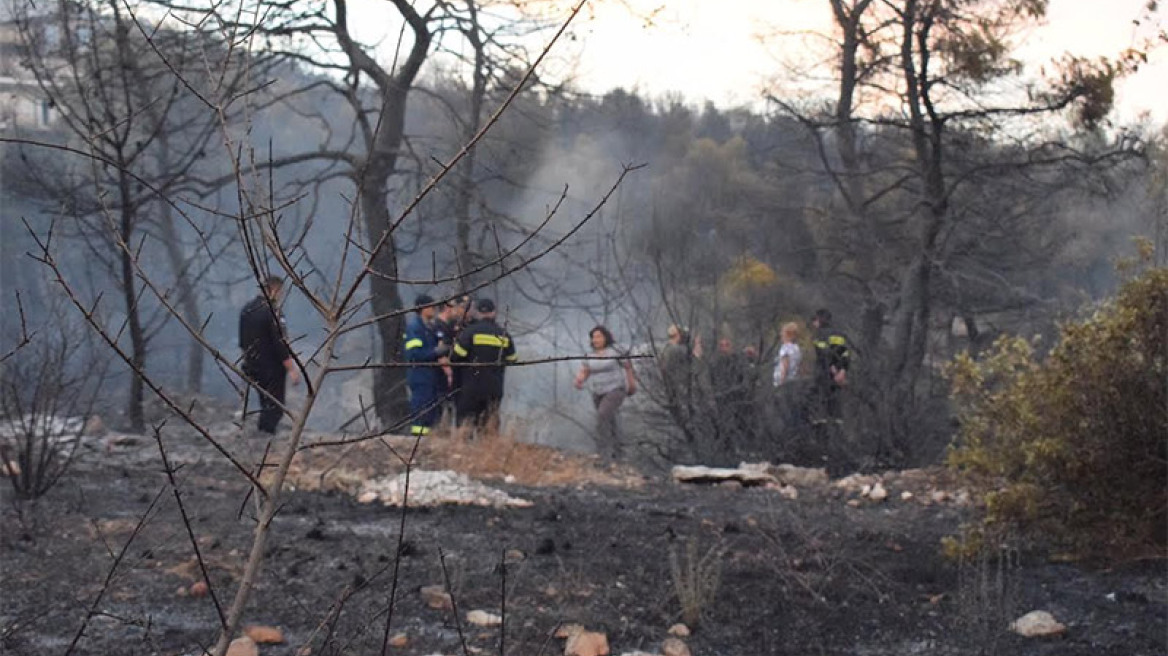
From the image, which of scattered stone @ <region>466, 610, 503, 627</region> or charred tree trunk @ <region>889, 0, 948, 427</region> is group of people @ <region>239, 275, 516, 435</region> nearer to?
charred tree trunk @ <region>889, 0, 948, 427</region>

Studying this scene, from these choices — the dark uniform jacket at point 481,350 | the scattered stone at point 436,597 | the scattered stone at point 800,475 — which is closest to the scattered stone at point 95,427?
the dark uniform jacket at point 481,350

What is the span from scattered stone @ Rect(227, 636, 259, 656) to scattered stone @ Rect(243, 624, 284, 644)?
0.12 meters

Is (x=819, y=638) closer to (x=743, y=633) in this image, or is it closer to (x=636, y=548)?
(x=743, y=633)

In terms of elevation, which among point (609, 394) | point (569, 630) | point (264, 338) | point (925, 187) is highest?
point (925, 187)

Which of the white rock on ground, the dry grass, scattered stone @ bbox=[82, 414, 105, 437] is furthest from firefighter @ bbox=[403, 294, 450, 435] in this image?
scattered stone @ bbox=[82, 414, 105, 437]

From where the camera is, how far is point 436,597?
202 inches

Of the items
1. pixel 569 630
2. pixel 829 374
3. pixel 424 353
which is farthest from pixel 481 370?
pixel 569 630

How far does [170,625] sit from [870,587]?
289cm

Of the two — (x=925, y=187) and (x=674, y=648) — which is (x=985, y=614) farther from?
(x=925, y=187)

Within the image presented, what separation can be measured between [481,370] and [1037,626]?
6.49m

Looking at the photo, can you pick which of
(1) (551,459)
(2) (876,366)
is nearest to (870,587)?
(1) (551,459)

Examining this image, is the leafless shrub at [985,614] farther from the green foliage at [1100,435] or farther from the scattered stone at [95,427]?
the scattered stone at [95,427]

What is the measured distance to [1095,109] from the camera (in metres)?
13.6

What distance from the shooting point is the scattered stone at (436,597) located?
200 inches
